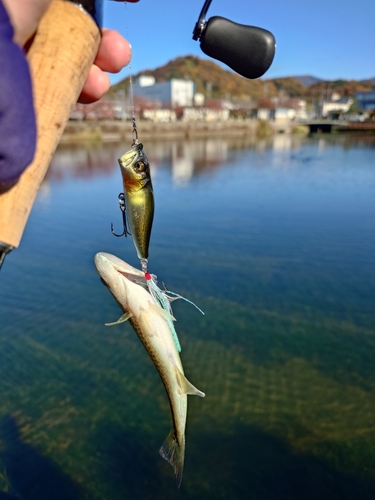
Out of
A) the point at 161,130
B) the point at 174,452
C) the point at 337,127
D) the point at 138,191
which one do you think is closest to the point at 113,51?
the point at 138,191

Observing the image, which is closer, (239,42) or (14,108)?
(14,108)

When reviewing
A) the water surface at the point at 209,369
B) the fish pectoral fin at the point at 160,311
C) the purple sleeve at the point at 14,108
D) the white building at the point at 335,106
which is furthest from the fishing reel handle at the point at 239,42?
the white building at the point at 335,106

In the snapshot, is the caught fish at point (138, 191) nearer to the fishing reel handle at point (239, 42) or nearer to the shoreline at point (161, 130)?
the fishing reel handle at point (239, 42)

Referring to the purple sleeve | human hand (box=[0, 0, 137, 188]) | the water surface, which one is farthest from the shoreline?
the purple sleeve

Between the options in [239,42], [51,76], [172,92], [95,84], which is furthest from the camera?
[172,92]

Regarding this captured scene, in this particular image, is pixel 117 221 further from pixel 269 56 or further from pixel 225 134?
pixel 225 134

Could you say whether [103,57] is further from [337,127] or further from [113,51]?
[337,127]

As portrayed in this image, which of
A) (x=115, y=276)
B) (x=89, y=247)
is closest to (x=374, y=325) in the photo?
(x=115, y=276)
